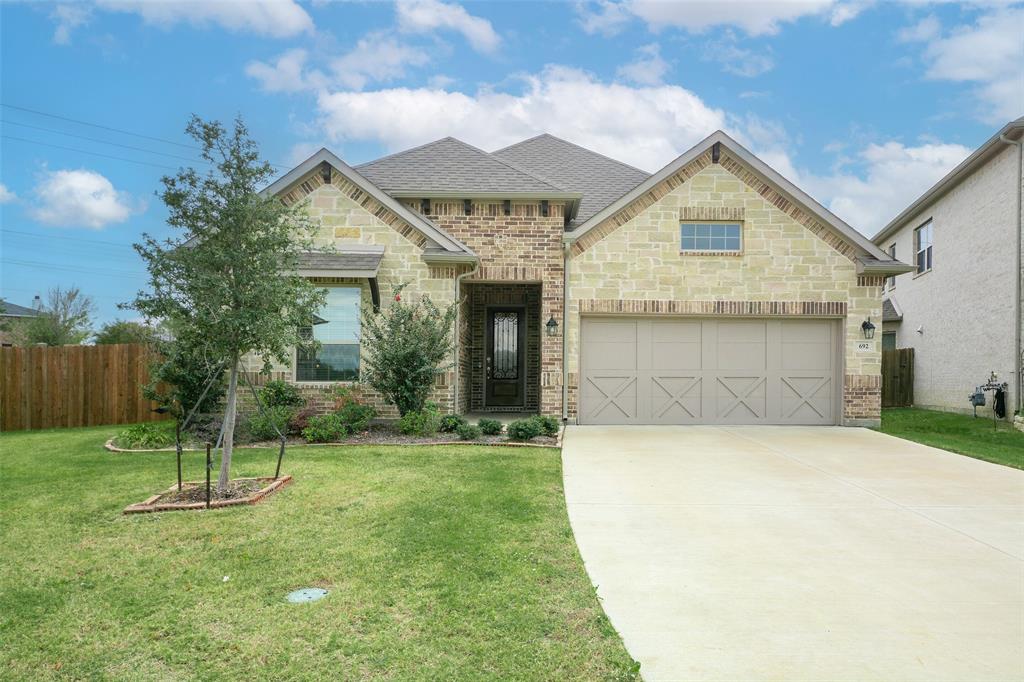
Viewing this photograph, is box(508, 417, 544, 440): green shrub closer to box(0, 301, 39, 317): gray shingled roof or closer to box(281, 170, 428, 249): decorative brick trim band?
box(281, 170, 428, 249): decorative brick trim band

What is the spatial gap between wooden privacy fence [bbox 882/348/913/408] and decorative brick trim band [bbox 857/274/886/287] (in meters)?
8.71

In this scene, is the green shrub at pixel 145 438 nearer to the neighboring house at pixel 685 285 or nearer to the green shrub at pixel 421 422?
the green shrub at pixel 421 422

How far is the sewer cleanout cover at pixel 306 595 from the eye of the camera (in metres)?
3.93

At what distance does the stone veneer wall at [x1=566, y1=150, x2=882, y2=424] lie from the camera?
13.2m

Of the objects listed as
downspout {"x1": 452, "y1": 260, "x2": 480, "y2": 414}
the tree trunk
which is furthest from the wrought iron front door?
the tree trunk

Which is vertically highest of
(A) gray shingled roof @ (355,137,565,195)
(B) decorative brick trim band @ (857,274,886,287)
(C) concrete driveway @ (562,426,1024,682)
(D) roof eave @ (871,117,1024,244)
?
(D) roof eave @ (871,117,1024,244)

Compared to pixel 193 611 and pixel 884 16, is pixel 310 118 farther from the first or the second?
pixel 193 611

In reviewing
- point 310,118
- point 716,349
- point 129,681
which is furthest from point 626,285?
point 310,118

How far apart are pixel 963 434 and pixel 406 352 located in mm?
11884

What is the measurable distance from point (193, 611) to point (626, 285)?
10.7 meters

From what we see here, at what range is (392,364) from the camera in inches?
440

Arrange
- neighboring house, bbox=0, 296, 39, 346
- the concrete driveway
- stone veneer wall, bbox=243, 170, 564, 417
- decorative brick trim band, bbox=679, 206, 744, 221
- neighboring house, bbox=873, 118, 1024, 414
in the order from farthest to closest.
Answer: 1. neighboring house, bbox=0, 296, 39, 346
2. neighboring house, bbox=873, 118, 1024, 414
3. decorative brick trim band, bbox=679, 206, 744, 221
4. stone veneer wall, bbox=243, 170, 564, 417
5. the concrete driveway

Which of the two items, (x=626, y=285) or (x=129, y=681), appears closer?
(x=129, y=681)

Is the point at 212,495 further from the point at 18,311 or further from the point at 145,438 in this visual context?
the point at 18,311
